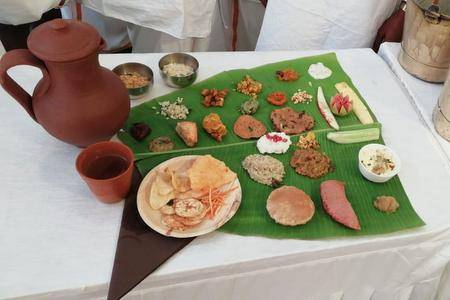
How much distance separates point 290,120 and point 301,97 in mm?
110

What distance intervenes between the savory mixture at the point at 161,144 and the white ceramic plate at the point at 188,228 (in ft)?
0.30

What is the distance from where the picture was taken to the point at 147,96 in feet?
3.80

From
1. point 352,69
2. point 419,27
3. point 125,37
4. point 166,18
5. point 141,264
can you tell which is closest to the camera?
point 141,264

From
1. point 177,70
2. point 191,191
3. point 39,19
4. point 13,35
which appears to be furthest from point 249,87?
point 13,35

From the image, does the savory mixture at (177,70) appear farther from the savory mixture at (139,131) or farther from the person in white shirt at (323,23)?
the person in white shirt at (323,23)

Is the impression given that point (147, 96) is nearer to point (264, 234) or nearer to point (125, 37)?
point (264, 234)

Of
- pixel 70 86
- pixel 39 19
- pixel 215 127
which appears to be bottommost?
pixel 39 19

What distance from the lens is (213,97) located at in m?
1.15

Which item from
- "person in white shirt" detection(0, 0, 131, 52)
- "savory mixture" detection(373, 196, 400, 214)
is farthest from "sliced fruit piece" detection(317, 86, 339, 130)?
"person in white shirt" detection(0, 0, 131, 52)

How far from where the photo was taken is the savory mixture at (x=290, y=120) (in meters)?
1.08

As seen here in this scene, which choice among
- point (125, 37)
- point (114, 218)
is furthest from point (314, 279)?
A: point (125, 37)

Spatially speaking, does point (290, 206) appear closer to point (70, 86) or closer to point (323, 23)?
point (70, 86)

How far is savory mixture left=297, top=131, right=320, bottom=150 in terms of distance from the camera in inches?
40.7

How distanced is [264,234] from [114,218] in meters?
0.32
